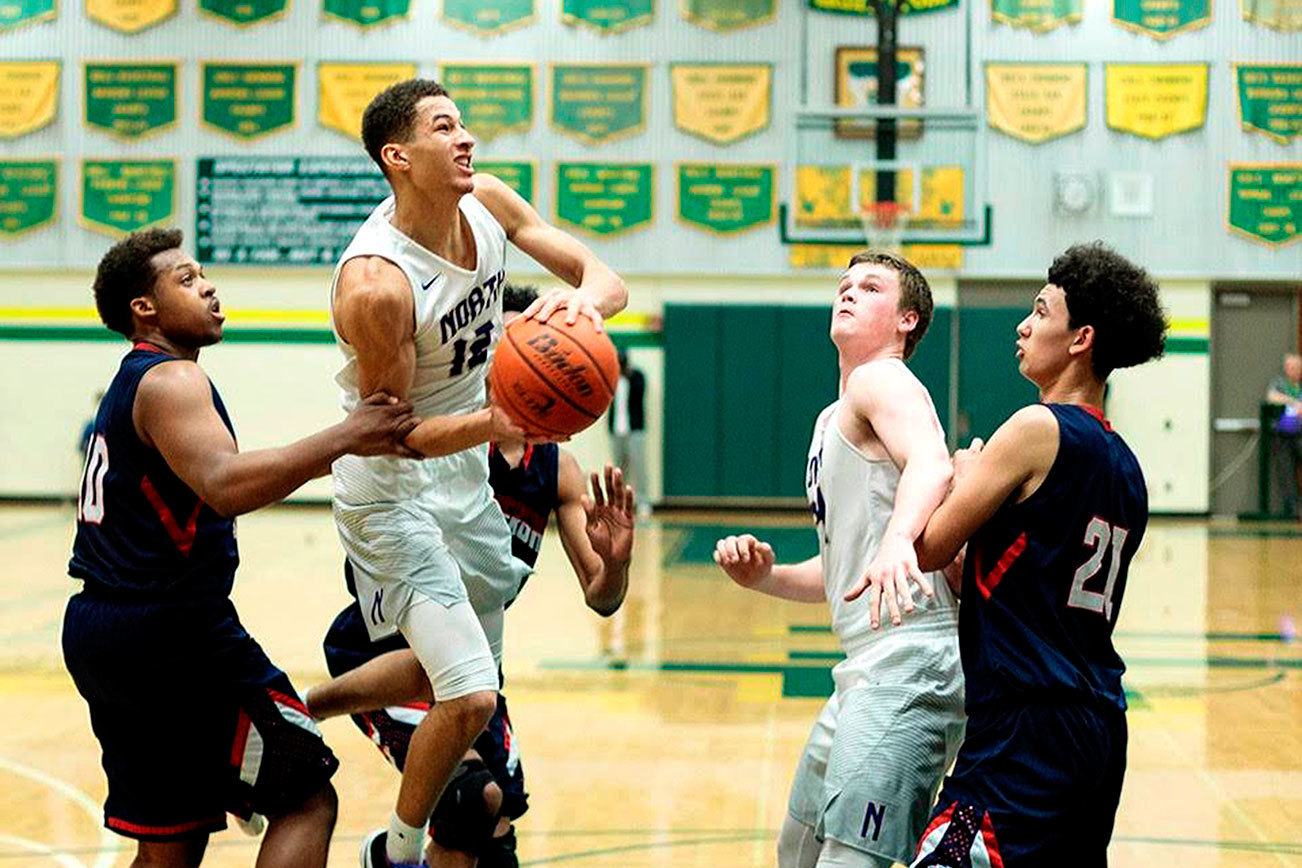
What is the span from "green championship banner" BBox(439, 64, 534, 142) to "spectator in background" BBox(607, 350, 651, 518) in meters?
2.91

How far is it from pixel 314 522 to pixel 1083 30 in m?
9.95

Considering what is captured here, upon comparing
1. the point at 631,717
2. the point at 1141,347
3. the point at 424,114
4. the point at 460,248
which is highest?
the point at 424,114

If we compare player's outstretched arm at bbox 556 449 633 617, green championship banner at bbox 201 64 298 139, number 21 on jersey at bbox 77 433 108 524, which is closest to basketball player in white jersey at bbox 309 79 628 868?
player's outstretched arm at bbox 556 449 633 617

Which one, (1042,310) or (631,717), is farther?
(631,717)

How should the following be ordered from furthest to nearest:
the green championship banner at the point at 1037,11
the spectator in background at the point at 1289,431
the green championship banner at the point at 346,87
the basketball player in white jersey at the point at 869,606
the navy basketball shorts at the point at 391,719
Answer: the green championship banner at the point at 346,87 → the green championship banner at the point at 1037,11 → the spectator in background at the point at 1289,431 → the navy basketball shorts at the point at 391,719 → the basketball player in white jersey at the point at 869,606

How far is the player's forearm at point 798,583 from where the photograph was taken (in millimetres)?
4359

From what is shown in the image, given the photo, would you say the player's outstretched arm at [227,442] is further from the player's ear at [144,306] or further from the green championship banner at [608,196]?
the green championship banner at [608,196]

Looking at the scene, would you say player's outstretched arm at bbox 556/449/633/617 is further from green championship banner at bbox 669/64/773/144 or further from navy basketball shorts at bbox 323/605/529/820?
green championship banner at bbox 669/64/773/144

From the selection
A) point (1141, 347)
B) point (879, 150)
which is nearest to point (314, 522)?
point (879, 150)

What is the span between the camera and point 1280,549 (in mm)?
15680

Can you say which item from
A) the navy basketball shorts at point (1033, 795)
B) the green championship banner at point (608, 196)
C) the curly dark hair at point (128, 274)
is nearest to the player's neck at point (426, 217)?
the curly dark hair at point (128, 274)

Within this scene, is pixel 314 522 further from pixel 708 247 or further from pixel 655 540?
pixel 708 247

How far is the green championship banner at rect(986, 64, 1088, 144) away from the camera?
18453 millimetres

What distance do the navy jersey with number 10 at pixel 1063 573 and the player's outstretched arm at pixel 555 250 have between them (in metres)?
1.29
